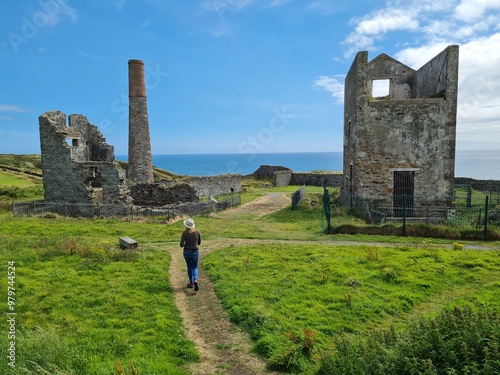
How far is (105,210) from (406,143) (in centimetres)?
1830

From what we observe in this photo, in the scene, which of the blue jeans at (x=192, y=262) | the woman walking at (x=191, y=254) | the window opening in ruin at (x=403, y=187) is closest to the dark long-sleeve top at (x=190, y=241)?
the woman walking at (x=191, y=254)

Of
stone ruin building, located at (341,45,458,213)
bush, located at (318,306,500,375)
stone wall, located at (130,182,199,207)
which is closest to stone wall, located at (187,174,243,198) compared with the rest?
stone wall, located at (130,182,199,207)

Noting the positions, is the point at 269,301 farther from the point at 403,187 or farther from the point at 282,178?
the point at 282,178

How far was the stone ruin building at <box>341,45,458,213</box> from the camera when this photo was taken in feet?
66.0

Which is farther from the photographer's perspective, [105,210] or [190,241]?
[105,210]

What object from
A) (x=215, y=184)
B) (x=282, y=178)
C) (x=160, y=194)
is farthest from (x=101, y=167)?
(x=282, y=178)

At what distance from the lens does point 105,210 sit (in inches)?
838

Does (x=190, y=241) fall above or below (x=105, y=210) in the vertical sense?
above

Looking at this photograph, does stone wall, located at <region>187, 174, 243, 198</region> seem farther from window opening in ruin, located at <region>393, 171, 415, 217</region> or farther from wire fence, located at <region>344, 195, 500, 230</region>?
wire fence, located at <region>344, 195, 500, 230</region>

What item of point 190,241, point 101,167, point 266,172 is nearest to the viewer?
point 190,241

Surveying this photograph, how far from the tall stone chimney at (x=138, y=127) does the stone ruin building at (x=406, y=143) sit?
57.1 feet

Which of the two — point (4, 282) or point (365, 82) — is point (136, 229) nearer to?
point (4, 282)

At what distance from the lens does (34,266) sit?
10875 mm

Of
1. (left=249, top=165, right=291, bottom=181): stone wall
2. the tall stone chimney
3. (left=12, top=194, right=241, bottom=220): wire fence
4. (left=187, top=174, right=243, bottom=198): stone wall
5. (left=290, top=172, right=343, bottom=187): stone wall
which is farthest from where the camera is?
(left=249, top=165, right=291, bottom=181): stone wall
